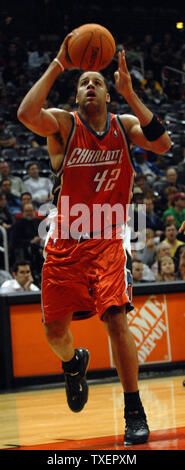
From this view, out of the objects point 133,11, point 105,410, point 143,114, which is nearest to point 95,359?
point 105,410

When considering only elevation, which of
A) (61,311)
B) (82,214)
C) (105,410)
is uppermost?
(82,214)

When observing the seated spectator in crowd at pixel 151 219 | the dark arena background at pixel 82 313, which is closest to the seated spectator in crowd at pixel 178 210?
the dark arena background at pixel 82 313

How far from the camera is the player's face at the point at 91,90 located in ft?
13.2

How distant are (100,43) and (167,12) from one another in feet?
53.6

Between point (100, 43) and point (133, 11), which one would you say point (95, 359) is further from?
point (133, 11)

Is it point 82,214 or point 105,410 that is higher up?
point 82,214

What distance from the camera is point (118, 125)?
4.09m

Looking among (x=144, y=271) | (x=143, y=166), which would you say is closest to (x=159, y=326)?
(x=144, y=271)

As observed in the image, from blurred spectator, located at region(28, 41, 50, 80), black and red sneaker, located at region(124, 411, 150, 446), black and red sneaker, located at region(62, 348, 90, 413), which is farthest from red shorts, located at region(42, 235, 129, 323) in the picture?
blurred spectator, located at region(28, 41, 50, 80)

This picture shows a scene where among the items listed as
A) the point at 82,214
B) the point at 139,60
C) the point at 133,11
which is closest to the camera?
the point at 82,214

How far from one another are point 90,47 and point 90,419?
2.54 m

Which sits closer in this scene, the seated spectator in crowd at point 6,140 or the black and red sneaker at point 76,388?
the black and red sneaker at point 76,388

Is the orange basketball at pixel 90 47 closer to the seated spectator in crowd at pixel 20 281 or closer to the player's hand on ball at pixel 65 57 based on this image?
the player's hand on ball at pixel 65 57

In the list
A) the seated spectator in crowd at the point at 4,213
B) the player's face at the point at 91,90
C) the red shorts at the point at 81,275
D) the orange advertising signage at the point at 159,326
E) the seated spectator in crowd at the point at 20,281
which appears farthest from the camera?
the seated spectator in crowd at the point at 4,213
